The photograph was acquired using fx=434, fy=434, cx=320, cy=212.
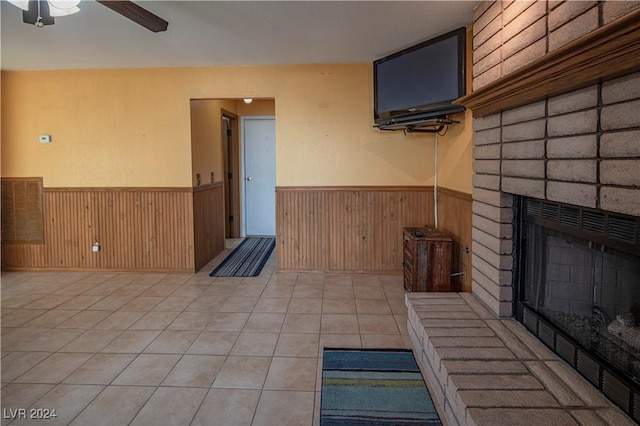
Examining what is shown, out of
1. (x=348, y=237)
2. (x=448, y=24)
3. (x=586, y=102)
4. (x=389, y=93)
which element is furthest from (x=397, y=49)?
(x=586, y=102)

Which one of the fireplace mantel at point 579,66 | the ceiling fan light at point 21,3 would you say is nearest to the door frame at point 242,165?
the ceiling fan light at point 21,3

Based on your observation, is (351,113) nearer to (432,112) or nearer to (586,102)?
(432,112)

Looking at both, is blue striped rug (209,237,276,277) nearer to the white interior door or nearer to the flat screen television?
the white interior door

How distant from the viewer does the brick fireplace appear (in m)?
1.53

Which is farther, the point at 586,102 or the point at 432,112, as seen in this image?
the point at 432,112

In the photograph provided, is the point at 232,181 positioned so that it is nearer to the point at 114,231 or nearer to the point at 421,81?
the point at 114,231

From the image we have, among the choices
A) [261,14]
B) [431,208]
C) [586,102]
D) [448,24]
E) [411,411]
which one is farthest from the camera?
[431,208]

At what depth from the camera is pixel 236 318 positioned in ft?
11.4

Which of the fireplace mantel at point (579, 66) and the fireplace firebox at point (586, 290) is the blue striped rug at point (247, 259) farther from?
the fireplace mantel at point (579, 66)

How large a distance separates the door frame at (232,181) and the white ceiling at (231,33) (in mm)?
2154

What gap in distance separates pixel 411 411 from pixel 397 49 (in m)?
3.22

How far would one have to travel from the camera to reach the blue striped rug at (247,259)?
16.1 feet

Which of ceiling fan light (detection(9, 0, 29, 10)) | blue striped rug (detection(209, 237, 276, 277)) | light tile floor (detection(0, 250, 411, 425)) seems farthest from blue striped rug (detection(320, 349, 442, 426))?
ceiling fan light (detection(9, 0, 29, 10))

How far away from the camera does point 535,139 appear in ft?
7.14
